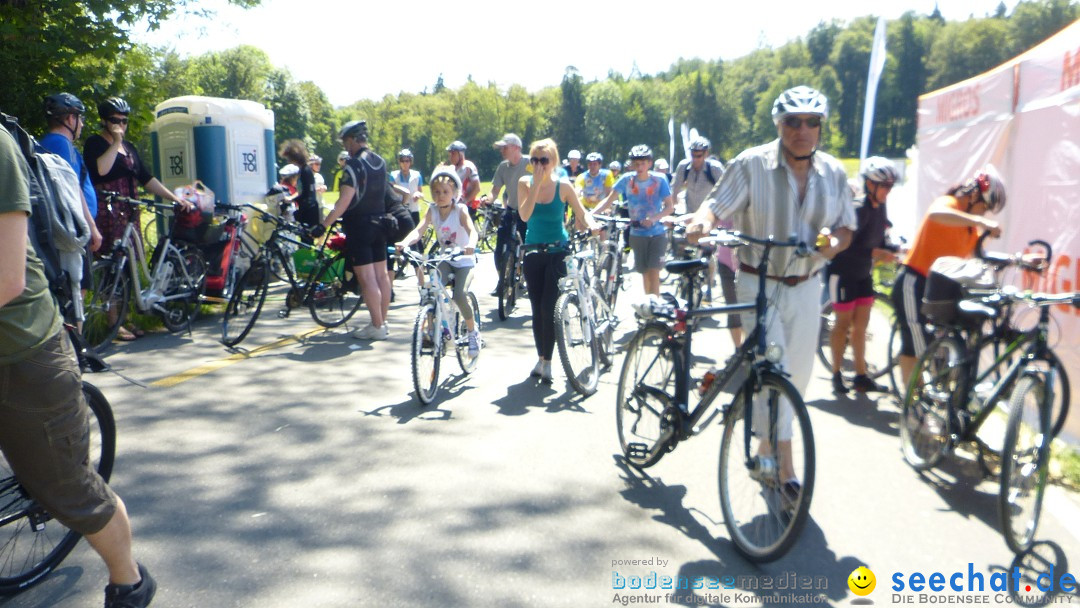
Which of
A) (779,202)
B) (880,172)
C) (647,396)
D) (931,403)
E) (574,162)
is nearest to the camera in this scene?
(779,202)

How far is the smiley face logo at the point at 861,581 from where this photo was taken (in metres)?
3.73

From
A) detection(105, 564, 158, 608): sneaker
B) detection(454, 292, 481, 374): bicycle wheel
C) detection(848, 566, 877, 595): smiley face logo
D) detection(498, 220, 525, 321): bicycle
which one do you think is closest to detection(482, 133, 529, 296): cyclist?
detection(498, 220, 525, 321): bicycle

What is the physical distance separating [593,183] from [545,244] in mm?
13484

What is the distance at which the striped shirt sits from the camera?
4.47 metres

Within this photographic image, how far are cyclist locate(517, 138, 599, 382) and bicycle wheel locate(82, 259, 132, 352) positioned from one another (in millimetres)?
3728

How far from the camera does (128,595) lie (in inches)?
127

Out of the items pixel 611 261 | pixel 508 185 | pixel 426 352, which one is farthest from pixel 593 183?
pixel 426 352

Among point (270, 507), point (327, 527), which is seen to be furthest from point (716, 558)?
point (270, 507)

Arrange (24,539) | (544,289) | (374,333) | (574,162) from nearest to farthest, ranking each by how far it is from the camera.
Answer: (24,539)
(544,289)
(374,333)
(574,162)

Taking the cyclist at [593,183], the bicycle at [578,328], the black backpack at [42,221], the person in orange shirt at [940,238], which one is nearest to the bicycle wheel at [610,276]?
the bicycle at [578,328]

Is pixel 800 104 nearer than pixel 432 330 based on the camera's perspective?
Yes

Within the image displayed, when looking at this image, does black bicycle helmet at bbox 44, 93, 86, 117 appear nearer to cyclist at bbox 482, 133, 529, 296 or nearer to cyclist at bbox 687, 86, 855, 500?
cyclist at bbox 687, 86, 855, 500

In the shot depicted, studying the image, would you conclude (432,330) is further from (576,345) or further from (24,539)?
(24,539)

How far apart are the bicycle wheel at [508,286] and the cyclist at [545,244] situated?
330cm
